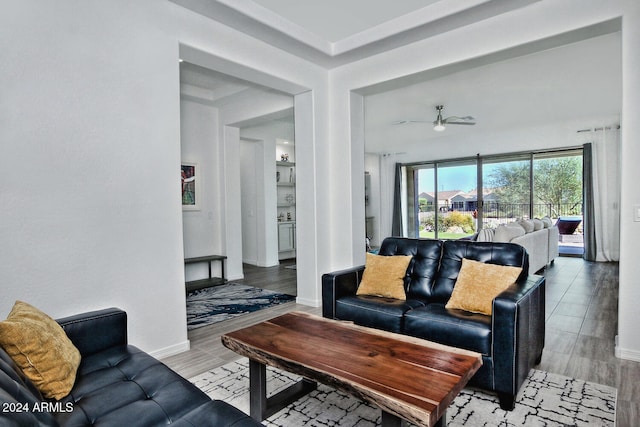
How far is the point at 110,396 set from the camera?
1.49m

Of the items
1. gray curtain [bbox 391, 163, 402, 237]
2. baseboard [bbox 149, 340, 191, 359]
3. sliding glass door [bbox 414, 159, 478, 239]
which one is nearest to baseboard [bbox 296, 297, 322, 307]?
baseboard [bbox 149, 340, 191, 359]

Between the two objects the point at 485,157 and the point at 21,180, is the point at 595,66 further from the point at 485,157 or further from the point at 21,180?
the point at 21,180

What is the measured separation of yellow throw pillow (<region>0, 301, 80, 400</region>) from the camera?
1.43 metres

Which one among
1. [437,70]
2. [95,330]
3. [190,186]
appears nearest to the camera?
[95,330]

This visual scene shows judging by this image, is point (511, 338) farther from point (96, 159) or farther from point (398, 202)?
point (398, 202)

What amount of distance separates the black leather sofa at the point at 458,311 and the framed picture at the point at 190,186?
3301 millimetres

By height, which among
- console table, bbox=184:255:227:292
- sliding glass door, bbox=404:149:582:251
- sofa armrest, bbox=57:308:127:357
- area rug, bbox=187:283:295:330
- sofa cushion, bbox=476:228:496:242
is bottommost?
area rug, bbox=187:283:295:330

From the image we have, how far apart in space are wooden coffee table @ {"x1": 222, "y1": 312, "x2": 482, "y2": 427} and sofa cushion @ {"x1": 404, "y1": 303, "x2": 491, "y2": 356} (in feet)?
1.56

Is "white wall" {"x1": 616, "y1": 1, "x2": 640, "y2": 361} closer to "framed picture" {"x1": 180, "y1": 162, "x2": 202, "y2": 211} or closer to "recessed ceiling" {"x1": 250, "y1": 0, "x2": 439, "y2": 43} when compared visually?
"recessed ceiling" {"x1": 250, "y1": 0, "x2": 439, "y2": 43}

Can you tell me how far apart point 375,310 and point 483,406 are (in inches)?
34.5

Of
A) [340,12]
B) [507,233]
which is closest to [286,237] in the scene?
[507,233]

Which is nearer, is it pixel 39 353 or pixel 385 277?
pixel 39 353

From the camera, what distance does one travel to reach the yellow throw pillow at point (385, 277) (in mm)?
2918

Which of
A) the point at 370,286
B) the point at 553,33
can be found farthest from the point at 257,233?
the point at 553,33
